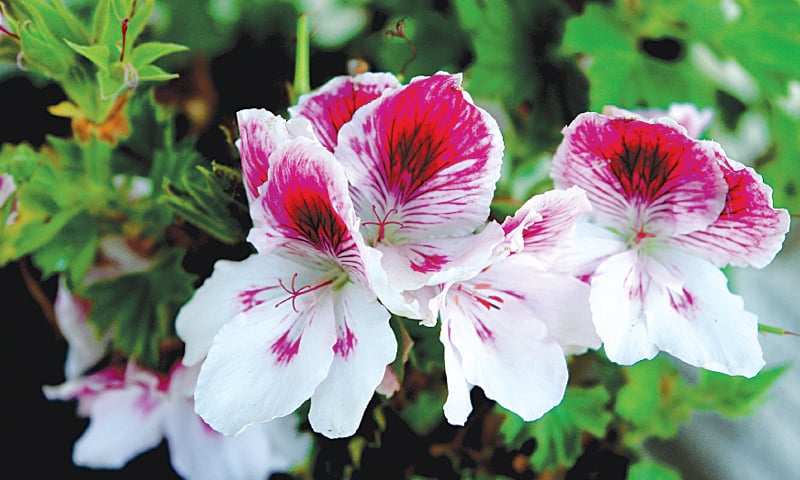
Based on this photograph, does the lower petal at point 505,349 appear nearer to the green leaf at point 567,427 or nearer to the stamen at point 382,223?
the stamen at point 382,223

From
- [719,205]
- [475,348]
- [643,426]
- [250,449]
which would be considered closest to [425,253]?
[475,348]

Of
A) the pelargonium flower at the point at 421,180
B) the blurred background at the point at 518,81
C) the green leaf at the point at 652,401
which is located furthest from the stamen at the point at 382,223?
the green leaf at the point at 652,401

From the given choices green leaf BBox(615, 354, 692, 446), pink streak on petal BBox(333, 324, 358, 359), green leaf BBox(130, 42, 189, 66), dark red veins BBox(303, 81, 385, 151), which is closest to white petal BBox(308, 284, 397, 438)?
pink streak on petal BBox(333, 324, 358, 359)

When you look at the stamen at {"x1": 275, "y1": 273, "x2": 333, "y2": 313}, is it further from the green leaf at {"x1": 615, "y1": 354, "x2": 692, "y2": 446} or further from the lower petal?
the green leaf at {"x1": 615, "y1": 354, "x2": 692, "y2": 446}

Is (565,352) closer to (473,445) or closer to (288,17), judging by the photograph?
(473,445)

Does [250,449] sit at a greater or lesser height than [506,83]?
lesser
